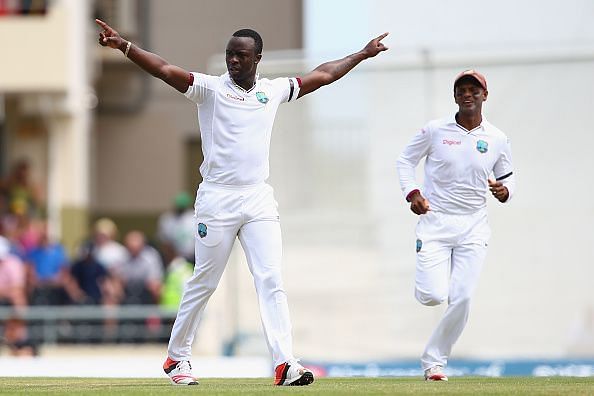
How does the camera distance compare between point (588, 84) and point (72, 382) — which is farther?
point (588, 84)

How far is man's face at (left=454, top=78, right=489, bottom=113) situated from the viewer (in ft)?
38.5

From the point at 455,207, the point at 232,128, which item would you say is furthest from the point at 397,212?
the point at 232,128

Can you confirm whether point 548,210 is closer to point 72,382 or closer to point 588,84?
point 588,84

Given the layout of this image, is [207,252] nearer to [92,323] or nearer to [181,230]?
[92,323]

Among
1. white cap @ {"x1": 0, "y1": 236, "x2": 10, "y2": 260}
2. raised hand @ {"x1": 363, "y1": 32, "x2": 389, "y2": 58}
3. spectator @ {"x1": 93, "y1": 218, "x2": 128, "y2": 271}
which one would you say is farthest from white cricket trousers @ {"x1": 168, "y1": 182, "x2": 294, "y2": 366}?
spectator @ {"x1": 93, "y1": 218, "x2": 128, "y2": 271}

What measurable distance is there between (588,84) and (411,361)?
381 cm

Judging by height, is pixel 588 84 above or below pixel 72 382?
above

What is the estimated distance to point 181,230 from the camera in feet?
74.0

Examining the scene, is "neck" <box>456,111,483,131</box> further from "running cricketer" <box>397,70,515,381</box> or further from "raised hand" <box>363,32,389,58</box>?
"raised hand" <box>363,32,389,58</box>

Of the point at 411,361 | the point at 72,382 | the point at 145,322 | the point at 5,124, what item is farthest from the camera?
the point at 5,124

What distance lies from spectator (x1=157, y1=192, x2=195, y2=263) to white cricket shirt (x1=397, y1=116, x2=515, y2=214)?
33.5 ft

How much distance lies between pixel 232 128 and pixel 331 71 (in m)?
0.98

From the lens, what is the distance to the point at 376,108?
703 inches

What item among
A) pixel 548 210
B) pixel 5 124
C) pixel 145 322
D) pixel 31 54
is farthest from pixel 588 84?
pixel 5 124
